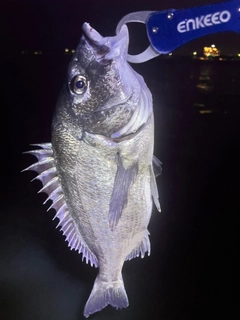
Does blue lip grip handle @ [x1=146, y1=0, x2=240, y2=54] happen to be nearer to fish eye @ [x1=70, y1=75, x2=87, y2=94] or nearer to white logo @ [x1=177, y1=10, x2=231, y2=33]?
white logo @ [x1=177, y1=10, x2=231, y2=33]

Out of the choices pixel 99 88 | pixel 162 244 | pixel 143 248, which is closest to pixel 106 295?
pixel 143 248

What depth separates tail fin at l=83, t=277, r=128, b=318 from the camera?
981 mm

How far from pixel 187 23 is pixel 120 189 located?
339mm

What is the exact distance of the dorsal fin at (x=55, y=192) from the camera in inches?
33.2

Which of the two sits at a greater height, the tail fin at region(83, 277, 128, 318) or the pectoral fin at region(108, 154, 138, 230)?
the pectoral fin at region(108, 154, 138, 230)

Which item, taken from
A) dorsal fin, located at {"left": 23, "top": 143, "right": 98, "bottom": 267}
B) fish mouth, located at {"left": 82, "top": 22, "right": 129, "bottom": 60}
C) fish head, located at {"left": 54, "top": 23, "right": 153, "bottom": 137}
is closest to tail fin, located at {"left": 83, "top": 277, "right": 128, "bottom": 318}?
dorsal fin, located at {"left": 23, "top": 143, "right": 98, "bottom": 267}

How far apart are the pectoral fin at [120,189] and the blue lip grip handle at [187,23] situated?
24 cm

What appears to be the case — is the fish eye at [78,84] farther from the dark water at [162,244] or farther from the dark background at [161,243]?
the dark water at [162,244]

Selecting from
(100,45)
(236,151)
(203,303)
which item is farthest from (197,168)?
(100,45)

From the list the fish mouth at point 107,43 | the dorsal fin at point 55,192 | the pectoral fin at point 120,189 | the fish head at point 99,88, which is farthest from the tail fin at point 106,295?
the fish mouth at point 107,43

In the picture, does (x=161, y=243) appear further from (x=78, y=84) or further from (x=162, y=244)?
(x=78, y=84)

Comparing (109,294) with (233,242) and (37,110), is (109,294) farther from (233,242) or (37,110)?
(37,110)

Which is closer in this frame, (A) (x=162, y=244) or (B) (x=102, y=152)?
(B) (x=102, y=152)

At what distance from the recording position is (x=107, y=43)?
69cm
